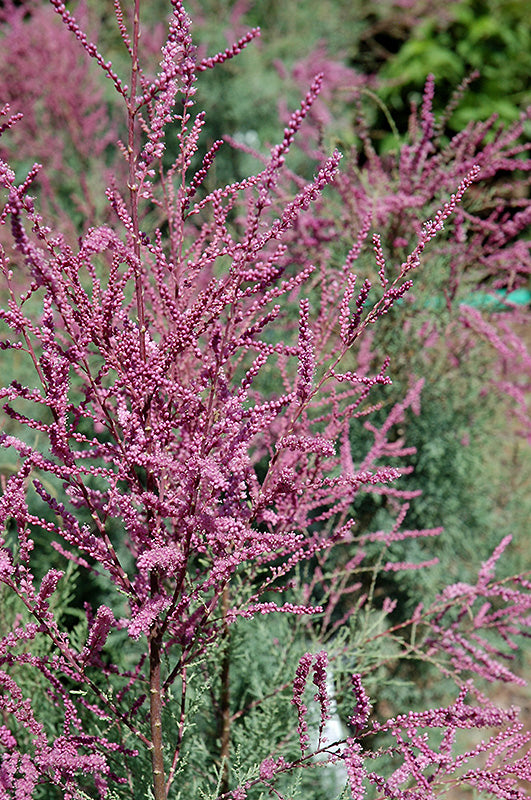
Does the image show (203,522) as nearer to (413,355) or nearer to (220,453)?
(220,453)

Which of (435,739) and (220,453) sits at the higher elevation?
(220,453)

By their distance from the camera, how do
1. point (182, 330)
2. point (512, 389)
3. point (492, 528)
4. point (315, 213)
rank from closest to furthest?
point (182, 330) < point (512, 389) < point (315, 213) < point (492, 528)

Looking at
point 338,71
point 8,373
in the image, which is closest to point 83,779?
point 8,373

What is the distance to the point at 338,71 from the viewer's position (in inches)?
227

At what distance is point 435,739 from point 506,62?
6228mm

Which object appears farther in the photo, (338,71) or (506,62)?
(506,62)

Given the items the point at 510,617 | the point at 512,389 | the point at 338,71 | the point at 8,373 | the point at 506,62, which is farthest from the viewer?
the point at 506,62

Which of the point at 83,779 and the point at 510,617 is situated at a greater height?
the point at 510,617

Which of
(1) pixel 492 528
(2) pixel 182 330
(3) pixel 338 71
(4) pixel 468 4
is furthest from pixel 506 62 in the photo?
(2) pixel 182 330

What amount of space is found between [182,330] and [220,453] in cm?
22

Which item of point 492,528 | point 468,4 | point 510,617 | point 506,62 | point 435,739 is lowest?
point 435,739

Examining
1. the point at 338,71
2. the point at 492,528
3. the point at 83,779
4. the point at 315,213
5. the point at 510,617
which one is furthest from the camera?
the point at 338,71

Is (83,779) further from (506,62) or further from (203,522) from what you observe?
(506,62)

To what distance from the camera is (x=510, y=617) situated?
5.74ft
